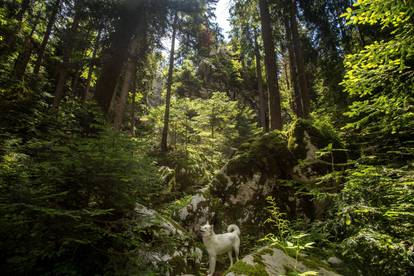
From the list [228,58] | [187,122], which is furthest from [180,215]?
[228,58]

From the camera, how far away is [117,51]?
630cm

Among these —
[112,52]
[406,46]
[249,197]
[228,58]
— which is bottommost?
Result: [249,197]

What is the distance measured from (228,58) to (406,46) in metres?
31.0

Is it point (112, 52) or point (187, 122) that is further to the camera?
point (187, 122)

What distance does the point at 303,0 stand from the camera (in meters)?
13.2

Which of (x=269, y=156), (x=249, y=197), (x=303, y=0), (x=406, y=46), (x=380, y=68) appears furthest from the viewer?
(x=303, y=0)

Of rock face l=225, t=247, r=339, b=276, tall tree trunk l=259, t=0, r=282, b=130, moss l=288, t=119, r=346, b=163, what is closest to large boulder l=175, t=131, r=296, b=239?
moss l=288, t=119, r=346, b=163

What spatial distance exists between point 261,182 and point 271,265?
4.89 m

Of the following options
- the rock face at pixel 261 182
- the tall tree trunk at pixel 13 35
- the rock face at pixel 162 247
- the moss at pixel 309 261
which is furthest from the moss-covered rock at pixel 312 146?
the tall tree trunk at pixel 13 35

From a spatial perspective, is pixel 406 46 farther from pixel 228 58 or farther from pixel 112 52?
pixel 228 58

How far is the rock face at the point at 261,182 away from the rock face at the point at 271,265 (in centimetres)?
383

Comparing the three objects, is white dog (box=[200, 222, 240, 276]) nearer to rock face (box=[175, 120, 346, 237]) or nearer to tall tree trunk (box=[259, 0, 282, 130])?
rock face (box=[175, 120, 346, 237])

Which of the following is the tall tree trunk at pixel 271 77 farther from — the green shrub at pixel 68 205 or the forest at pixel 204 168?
the green shrub at pixel 68 205

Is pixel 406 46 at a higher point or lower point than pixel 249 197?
higher
